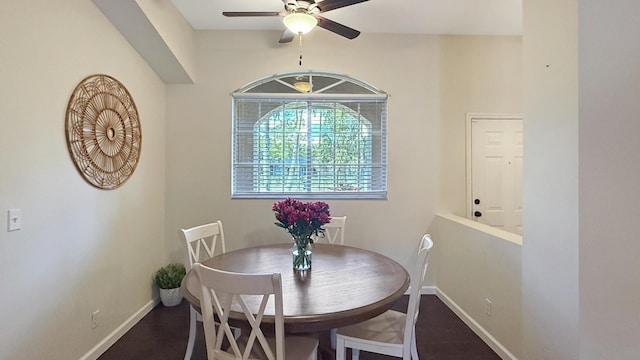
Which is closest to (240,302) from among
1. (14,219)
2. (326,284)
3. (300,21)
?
(326,284)

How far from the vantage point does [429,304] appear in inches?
125

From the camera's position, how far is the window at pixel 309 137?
11.5ft

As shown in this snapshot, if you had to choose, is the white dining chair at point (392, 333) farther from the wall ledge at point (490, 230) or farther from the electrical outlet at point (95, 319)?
the electrical outlet at point (95, 319)

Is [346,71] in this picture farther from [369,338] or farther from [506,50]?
[369,338]

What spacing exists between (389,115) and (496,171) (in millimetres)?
1416

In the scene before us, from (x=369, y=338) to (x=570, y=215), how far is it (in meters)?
1.26

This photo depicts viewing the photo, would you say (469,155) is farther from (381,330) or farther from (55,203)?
(55,203)

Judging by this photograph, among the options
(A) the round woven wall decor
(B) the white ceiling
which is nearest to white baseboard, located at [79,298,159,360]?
(A) the round woven wall decor

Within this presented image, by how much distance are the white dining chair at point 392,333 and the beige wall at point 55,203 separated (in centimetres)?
181

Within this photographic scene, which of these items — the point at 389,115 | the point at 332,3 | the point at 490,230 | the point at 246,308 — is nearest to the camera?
the point at 246,308

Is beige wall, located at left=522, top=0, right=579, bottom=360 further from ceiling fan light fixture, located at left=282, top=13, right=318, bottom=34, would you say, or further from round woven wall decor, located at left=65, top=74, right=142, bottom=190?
round woven wall decor, located at left=65, top=74, right=142, bottom=190

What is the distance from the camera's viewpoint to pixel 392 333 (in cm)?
176

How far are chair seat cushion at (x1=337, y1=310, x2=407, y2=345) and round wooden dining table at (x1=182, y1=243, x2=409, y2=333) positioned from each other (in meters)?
0.26

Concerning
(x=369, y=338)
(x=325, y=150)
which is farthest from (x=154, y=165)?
(x=369, y=338)
